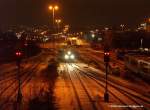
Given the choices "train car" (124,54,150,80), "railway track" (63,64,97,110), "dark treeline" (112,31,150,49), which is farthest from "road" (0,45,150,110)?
"dark treeline" (112,31,150,49)

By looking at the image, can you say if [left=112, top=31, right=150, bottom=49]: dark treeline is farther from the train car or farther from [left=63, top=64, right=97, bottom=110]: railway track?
[left=63, top=64, right=97, bottom=110]: railway track

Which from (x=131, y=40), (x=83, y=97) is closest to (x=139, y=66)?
(x=83, y=97)

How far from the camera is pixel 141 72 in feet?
152

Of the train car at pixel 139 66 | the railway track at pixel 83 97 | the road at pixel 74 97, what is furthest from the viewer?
the train car at pixel 139 66

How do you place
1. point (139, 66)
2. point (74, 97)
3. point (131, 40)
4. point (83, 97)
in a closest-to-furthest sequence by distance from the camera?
point (74, 97) → point (83, 97) → point (139, 66) → point (131, 40)

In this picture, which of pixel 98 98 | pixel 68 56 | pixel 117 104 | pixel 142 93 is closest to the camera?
pixel 117 104

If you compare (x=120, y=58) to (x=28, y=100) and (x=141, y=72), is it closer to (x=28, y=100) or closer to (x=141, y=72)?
(x=141, y=72)

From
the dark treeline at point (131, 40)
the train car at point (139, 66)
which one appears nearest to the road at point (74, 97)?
the train car at point (139, 66)

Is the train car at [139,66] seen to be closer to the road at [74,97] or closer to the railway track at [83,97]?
the road at [74,97]

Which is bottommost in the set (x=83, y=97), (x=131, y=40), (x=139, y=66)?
(x=83, y=97)

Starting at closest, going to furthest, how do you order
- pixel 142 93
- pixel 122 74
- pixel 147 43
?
pixel 142 93
pixel 122 74
pixel 147 43

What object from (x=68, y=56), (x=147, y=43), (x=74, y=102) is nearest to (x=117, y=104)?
(x=74, y=102)

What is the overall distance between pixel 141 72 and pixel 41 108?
83.0 feet

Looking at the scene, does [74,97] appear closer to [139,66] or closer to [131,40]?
[139,66]
